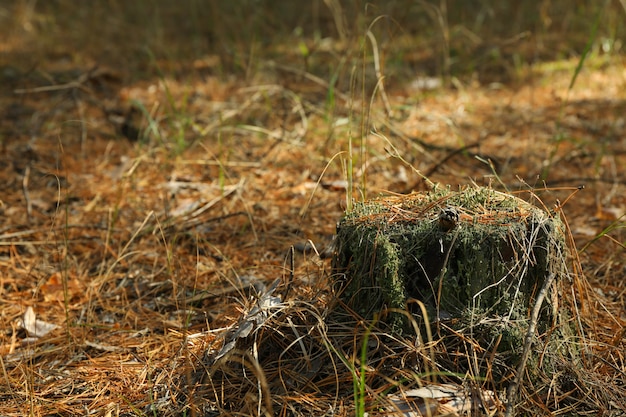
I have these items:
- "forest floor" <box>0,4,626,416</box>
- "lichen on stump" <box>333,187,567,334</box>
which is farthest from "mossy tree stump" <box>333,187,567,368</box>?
"forest floor" <box>0,4,626,416</box>

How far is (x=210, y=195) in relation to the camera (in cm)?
309

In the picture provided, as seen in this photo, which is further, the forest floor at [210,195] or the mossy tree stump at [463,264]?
the forest floor at [210,195]

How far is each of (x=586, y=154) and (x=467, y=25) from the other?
268cm

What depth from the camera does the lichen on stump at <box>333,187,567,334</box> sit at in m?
1.62

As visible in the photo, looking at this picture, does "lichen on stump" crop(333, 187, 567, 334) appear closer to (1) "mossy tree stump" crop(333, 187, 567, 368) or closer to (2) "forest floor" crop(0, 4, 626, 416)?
(1) "mossy tree stump" crop(333, 187, 567, 368)

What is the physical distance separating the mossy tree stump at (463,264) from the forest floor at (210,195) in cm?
15

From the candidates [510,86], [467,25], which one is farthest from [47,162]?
[467,25]

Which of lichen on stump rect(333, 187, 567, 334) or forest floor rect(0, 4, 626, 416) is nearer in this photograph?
lichen on stump rect(333, 187, 567, 334)

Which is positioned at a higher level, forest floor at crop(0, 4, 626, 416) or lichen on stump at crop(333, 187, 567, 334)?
lichen on stump at crop(333, 187, 567, 334)

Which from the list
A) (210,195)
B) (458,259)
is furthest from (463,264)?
(210,195)

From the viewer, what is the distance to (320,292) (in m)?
1.80

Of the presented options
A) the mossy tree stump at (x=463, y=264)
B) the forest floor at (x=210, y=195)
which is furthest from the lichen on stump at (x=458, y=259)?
the forest floor at (x=210, y=195)

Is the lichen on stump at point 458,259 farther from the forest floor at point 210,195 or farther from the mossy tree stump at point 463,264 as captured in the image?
the forest floor at point 210,195

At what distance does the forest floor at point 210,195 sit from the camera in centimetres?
185
